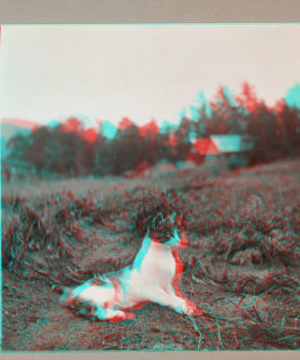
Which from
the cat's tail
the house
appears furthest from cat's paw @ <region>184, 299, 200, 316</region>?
the house

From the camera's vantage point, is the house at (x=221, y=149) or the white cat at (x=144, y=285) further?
the house at (x=221, y=149)

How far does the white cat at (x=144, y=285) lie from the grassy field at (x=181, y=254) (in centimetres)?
5

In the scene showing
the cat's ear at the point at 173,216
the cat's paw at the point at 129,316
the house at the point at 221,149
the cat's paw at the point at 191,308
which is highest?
the house at the point at 221,149

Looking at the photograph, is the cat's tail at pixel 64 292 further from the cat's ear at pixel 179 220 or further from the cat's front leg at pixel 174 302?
the cat's ear at pixel 179 220

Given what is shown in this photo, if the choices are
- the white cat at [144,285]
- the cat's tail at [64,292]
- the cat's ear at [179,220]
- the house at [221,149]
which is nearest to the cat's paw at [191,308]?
the white cat at [144,285]

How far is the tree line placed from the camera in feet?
7.96

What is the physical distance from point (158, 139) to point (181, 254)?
790 mm

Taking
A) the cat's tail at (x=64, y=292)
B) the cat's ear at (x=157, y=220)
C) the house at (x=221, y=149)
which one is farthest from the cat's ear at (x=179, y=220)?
the cat's tail at (x=64, y=292)

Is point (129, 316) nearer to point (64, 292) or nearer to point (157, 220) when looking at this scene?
point (64, 292)

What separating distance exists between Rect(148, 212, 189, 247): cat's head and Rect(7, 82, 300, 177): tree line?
0.39 metres

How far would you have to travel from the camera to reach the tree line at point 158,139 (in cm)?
243

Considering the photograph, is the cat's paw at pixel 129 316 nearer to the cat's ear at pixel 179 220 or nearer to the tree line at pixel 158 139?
the cat's ear at pixel 179 220

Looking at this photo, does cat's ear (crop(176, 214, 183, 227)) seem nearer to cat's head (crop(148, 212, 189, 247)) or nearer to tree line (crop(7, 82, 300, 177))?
cat's head (crop(148, 212, 189, 247))

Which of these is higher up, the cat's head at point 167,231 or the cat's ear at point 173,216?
the cat's ear at point 173,216
